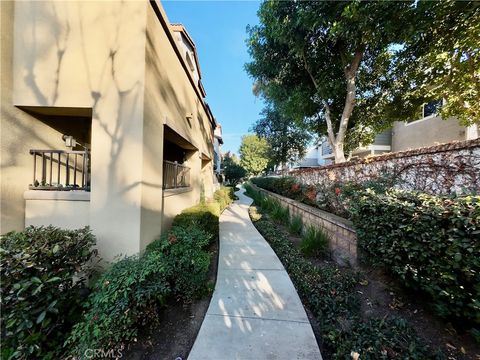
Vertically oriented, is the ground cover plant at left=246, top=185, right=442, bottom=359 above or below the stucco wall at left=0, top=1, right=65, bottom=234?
below

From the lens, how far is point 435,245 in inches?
81.0

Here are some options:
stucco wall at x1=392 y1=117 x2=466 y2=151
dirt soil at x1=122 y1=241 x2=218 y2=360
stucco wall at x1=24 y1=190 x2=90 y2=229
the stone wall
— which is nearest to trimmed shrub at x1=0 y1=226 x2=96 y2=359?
stucco wall at x1=24 y1=190 x2=90 y2=229

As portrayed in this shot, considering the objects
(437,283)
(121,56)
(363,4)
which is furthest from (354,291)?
(363,4)

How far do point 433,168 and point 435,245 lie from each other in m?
2.02

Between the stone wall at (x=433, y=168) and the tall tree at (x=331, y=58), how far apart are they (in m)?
2.67

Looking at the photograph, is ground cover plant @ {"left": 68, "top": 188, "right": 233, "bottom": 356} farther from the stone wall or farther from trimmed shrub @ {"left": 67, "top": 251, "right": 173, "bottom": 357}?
the stone wall

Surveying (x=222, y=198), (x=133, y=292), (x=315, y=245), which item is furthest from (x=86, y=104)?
(x=222, y=198)

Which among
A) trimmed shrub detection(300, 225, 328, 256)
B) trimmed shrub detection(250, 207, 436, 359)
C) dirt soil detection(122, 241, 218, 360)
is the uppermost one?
trimmed shrub detection(300, 225, 328, 256)

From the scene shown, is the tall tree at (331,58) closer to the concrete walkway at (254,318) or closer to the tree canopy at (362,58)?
the tree canopy at (362,58)

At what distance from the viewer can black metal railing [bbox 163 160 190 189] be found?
5062mm

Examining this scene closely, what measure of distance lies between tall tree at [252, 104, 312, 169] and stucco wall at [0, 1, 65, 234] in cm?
1464

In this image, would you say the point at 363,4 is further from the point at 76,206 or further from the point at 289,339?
the point at 76,206

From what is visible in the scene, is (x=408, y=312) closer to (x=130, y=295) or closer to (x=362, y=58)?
(x=130, y=295)

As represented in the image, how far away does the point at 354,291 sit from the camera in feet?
10.0
